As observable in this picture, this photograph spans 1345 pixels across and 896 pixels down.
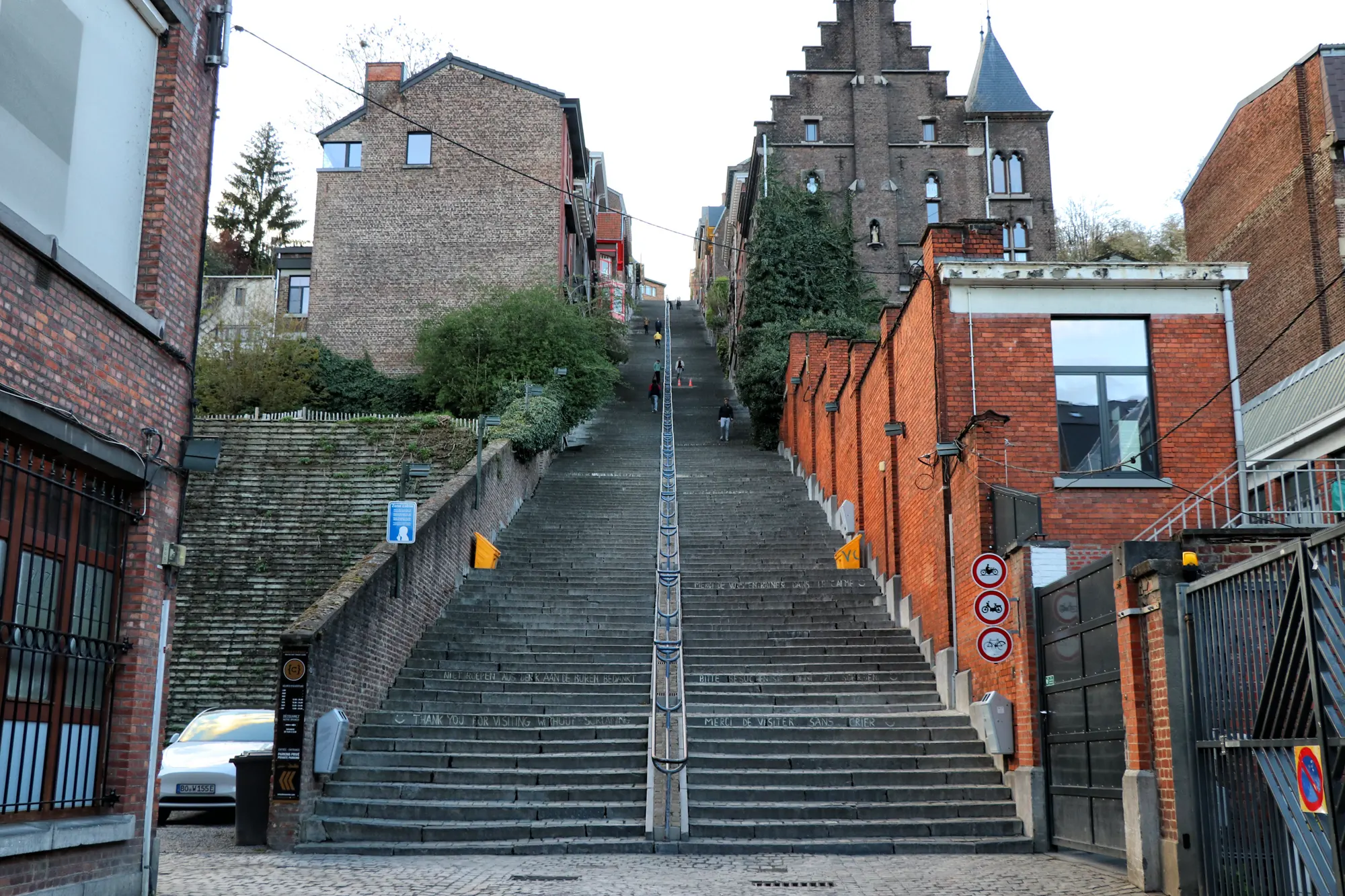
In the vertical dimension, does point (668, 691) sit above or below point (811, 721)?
above

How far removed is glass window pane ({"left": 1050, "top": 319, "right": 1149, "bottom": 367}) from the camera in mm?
14172

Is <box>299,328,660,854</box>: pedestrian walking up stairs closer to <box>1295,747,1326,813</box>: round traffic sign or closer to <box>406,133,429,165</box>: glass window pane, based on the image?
<box>1295,747,1326,813</box>: round traffic sign

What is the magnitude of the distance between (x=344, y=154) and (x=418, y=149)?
7.74ft

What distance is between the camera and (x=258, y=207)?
194ft

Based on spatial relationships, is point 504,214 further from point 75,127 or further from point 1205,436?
point 75,127

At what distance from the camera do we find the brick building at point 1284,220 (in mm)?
25797

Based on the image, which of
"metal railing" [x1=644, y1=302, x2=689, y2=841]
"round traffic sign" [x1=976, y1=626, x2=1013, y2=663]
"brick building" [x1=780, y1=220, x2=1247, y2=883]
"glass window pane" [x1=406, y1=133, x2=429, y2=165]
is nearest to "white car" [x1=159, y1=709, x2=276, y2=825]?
"metal railing" [x1=644, y1=302, x2=689, y2=841]

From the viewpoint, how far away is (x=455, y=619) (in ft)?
55.5

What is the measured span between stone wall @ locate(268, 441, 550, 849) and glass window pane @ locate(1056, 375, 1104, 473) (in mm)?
8020

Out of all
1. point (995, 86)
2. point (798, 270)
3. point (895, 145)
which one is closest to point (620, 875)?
point (798, 270)

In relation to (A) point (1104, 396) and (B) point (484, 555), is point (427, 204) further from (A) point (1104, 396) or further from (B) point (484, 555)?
(A) point (1104, 396)

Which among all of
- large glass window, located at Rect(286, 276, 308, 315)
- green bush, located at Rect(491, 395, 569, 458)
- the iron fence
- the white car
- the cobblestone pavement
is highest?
large glass window, located at Rect(286, 276, 308, 315)

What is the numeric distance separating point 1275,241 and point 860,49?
2431cm

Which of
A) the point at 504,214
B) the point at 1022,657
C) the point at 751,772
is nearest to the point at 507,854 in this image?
the point at 751,772
